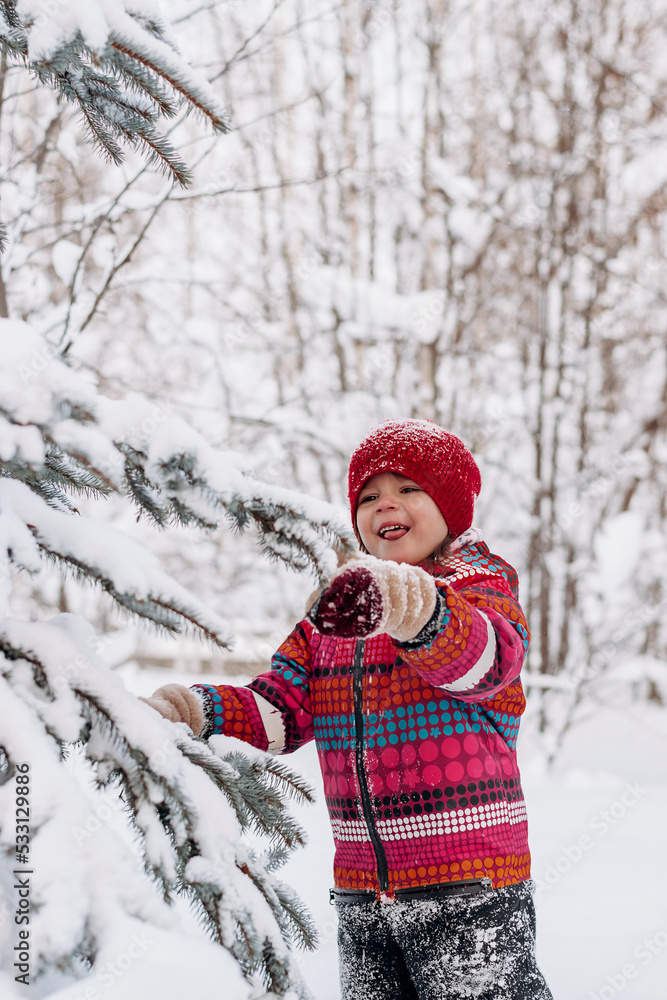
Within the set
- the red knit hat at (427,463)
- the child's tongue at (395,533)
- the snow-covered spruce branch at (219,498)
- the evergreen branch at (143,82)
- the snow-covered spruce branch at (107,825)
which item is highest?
the evergreen branch at (143,82)

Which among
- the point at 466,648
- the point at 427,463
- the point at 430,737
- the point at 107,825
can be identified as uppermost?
the point at 427,463

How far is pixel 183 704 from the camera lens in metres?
1.50

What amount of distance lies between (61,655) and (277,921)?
1.57 ft

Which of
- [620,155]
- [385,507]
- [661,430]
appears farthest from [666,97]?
[385,507]

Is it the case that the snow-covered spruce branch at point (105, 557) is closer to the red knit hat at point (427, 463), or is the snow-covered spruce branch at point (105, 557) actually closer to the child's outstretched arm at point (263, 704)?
the child's outstretched arm at point (263, 704)

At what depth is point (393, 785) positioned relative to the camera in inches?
58.7

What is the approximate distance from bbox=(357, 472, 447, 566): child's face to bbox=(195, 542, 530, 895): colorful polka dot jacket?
7 cm

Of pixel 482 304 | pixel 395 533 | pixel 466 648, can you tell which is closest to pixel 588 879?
pixel 395 533

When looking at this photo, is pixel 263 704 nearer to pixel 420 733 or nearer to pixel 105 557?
pixel 420 733

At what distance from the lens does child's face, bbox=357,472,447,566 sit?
1.68 meters

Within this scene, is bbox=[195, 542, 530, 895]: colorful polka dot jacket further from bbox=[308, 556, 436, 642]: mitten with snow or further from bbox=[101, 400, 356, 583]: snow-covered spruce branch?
bbox=[101, 400, 356, 583]: snow-covered spruce branch

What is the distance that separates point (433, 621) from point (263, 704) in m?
0.59

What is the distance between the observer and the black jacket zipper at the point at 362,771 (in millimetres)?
1499

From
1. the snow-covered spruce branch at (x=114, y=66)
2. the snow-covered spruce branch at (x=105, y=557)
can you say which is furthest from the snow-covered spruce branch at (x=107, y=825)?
the snow-covered spruce branch at (x=114, y=66)
